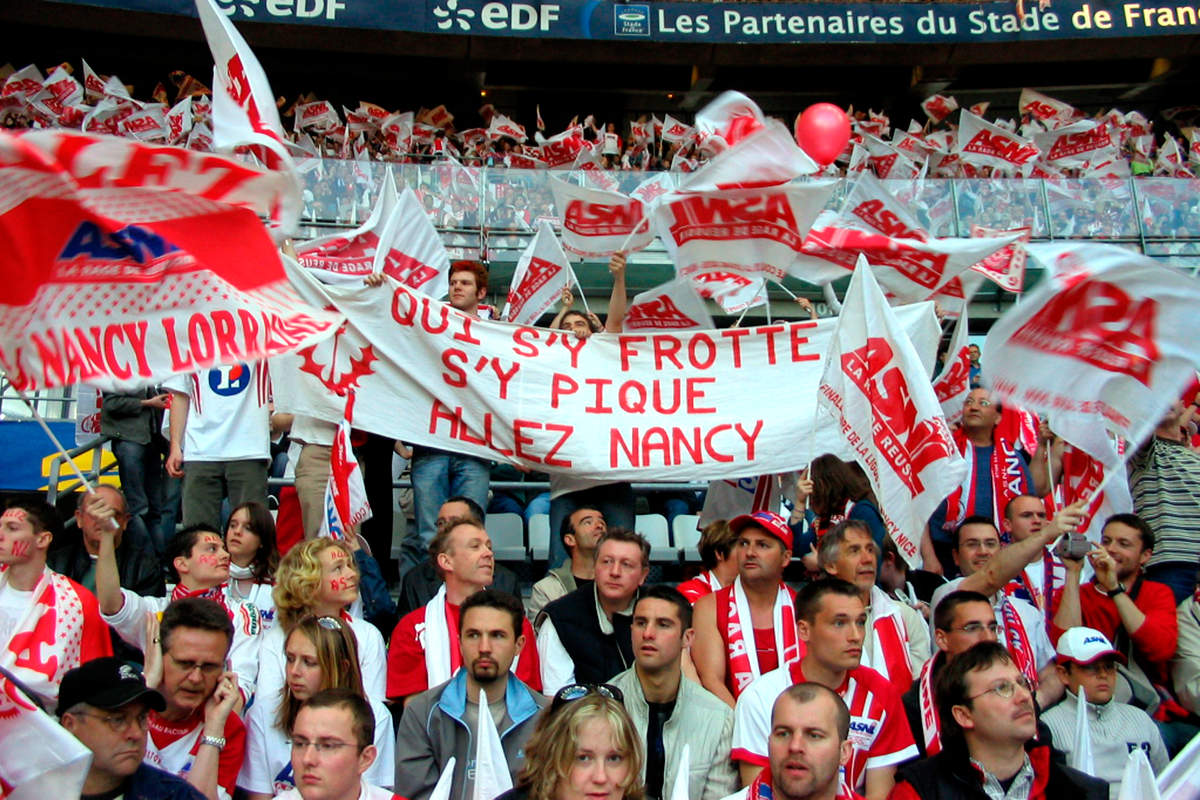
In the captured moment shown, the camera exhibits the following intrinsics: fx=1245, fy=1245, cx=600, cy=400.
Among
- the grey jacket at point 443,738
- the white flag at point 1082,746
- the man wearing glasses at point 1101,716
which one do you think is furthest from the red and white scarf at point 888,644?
the grey jacket at point 443,738

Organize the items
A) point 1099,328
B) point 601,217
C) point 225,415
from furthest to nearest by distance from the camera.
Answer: point 601,217 → point 225,415 → point 1099,328

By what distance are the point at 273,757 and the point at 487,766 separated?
1.09m

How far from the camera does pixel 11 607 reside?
4.89m

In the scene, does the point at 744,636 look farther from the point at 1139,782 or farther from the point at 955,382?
the point at 955,382

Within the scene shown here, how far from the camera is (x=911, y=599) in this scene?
5953 millimetres

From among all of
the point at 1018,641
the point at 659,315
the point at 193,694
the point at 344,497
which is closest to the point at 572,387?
the point at 659,315

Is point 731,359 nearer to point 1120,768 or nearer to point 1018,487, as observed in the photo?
point 1018,487

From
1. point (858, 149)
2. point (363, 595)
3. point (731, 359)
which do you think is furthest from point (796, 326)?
point (858, 149)

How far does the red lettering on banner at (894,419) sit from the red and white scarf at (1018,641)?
2.72ft

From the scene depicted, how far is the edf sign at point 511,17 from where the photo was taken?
19.0 m

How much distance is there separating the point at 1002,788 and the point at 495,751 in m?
1.69

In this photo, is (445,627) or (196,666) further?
(445,627)

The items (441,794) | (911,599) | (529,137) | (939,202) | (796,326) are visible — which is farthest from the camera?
(529,137)

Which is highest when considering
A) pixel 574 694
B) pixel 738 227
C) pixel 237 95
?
pixel 237 95
